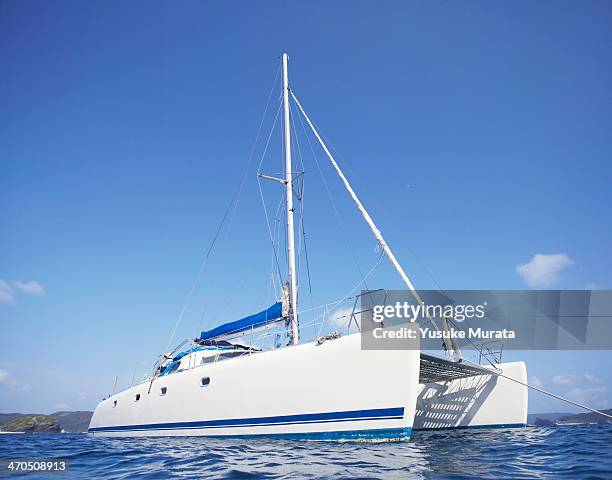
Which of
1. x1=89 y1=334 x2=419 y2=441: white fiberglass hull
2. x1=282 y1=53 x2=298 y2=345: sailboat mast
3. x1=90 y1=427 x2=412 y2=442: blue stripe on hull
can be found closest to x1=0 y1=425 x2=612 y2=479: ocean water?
x1=90 y1=427 x2=412 y2=442: blue stripe on hull

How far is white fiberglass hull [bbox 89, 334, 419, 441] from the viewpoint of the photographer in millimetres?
9391

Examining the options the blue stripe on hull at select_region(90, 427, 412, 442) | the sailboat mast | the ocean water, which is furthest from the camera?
the sailboat mast

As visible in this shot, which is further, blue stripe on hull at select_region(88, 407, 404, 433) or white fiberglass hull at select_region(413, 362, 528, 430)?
white fiberglass hull at select_region(413, 362, 528, 430)

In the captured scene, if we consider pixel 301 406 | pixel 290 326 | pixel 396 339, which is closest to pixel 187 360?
pixel 290 326

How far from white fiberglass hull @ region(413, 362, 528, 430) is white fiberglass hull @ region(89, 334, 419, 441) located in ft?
19.8

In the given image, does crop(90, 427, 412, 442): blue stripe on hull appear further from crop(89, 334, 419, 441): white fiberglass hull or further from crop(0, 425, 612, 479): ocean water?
crop(0, 425, 612, 479): ocean water

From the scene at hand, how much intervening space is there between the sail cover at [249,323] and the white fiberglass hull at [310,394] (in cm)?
283

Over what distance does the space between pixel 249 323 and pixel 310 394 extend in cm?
603

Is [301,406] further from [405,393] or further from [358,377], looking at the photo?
[405,393]

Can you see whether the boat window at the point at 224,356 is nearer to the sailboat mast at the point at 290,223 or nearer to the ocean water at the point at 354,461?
the sailboat mast at the point at 290,223

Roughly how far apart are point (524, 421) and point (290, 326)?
376 inches

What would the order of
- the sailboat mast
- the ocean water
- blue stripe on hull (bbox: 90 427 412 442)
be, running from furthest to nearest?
the sailboat mast
blue stripe on hull (bbox: 90 427 412 442)
the ocean water

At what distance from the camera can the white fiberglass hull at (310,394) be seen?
9391mm

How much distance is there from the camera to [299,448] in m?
8.77
